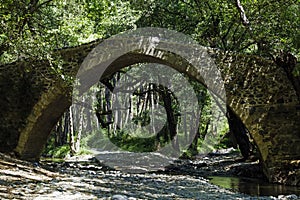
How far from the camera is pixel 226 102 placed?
8359 mm

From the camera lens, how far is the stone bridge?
797cm

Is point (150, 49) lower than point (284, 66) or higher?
higher

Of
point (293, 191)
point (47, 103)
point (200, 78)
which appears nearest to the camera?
point (293, 191)

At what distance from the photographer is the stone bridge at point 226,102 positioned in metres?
7.97

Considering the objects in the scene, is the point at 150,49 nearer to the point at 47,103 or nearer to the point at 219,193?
the point at 47,103

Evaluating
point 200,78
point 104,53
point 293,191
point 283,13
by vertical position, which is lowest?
point 293,191

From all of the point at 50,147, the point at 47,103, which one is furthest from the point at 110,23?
the point at 50,147

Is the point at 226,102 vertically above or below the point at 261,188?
above

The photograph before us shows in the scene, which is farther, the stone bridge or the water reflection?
the stone bridge

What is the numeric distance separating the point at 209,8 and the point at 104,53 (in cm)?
388

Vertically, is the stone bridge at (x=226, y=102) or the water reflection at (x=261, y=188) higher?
the stone bridge at (x=226, y=102)

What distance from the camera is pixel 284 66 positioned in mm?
7457

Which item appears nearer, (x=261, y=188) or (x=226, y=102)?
(x=261, y=188)

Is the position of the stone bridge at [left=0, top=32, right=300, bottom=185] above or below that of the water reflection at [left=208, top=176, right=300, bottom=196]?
above
